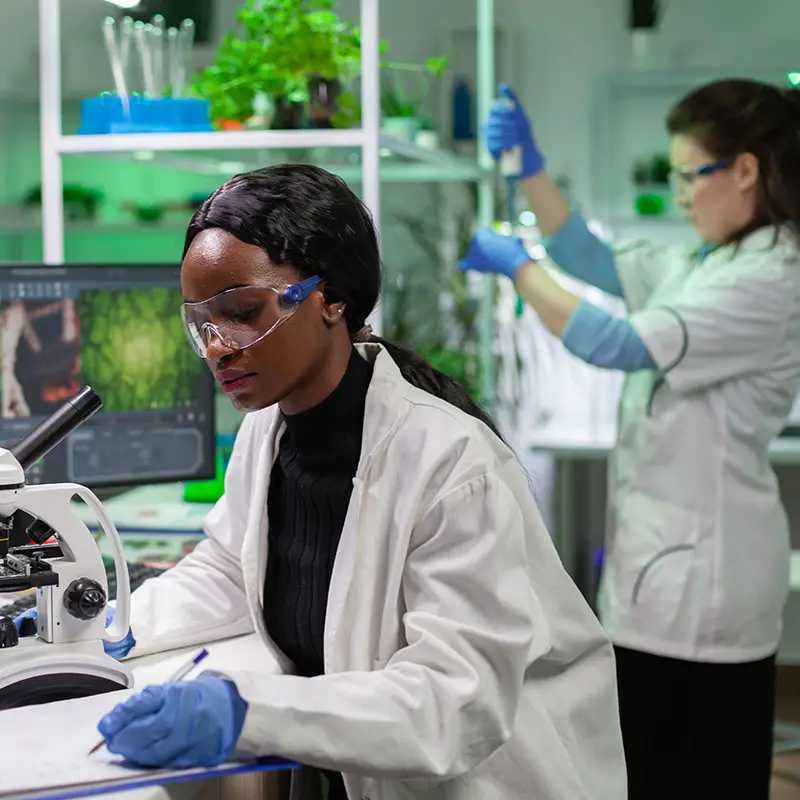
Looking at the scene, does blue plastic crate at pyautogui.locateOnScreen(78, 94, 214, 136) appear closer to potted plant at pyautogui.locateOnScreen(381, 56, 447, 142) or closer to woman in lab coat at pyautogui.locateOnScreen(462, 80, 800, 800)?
potted plant at pyautogui.locateOnScreen(381, 56, 447, 142)

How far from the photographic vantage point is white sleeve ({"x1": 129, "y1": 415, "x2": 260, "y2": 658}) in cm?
152

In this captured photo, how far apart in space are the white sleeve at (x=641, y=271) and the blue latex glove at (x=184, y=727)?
1.93 meters

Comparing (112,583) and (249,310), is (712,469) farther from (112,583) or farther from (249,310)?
(249,310)

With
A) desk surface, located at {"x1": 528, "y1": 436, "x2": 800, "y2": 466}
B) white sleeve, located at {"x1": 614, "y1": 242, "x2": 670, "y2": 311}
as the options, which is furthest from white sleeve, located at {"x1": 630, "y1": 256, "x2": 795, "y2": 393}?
desk surface, located at {"x1": 528, "y1": 436, "x2": 800, "y2": 466}

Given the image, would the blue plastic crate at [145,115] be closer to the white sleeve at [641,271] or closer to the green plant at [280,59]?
the green plant at [280,59]

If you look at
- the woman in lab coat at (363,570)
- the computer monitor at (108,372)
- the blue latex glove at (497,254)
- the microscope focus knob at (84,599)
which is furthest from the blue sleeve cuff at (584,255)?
the microscope focus knob at (84,599)

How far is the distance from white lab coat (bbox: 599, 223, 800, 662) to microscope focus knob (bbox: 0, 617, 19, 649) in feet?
4.74

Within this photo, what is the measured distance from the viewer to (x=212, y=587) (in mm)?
1561

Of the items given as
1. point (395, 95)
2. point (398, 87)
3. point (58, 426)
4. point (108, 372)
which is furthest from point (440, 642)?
point (398, 87)

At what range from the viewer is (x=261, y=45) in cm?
229

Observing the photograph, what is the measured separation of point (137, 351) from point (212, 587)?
0.59m

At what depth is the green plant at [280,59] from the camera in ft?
7.34

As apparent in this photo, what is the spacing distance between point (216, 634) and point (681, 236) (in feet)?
10.7

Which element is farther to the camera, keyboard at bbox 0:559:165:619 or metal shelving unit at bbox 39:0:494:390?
metal shelving unit at bbox 39:0:494:390
